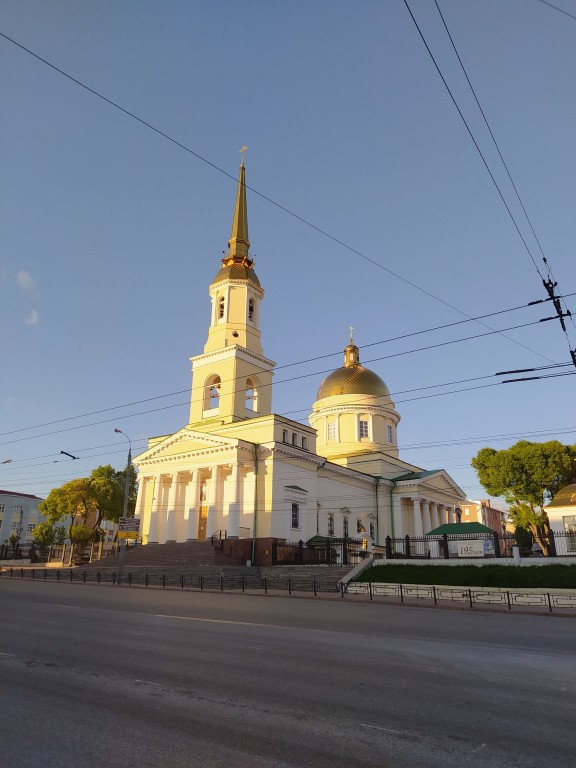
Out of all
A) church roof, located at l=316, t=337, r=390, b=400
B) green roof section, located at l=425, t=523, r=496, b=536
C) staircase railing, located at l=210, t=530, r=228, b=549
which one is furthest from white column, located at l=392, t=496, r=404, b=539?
staircase railing, located at l=210, t=530, r=228, b=549

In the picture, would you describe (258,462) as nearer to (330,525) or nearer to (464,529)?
(330,525)

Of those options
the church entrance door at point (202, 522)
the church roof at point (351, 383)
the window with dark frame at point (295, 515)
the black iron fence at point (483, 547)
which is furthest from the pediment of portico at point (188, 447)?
the church roof at point (351, 383)

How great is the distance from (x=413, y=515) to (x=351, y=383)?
16.0 meters

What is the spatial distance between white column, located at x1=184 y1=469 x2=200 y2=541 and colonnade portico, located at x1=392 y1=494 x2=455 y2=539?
21.6 metres

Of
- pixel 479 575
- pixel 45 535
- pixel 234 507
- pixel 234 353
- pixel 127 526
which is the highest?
pixel 234 353

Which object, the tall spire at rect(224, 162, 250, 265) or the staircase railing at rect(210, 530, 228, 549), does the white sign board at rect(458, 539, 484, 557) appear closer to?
the staircase railing at rect(210, 530, 228, 549)

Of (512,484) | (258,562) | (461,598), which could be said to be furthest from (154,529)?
(512,484)

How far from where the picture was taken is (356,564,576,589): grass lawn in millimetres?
25219

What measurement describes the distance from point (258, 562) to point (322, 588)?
9973mm

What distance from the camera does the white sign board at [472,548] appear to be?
3080cm

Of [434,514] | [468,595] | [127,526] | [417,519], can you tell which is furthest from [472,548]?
[434,514]

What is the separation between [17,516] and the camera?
8819 centimetres

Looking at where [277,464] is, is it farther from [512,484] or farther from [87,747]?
[87,747]

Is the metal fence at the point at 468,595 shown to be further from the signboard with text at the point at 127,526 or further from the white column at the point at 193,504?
the white column at the point at 193,504
